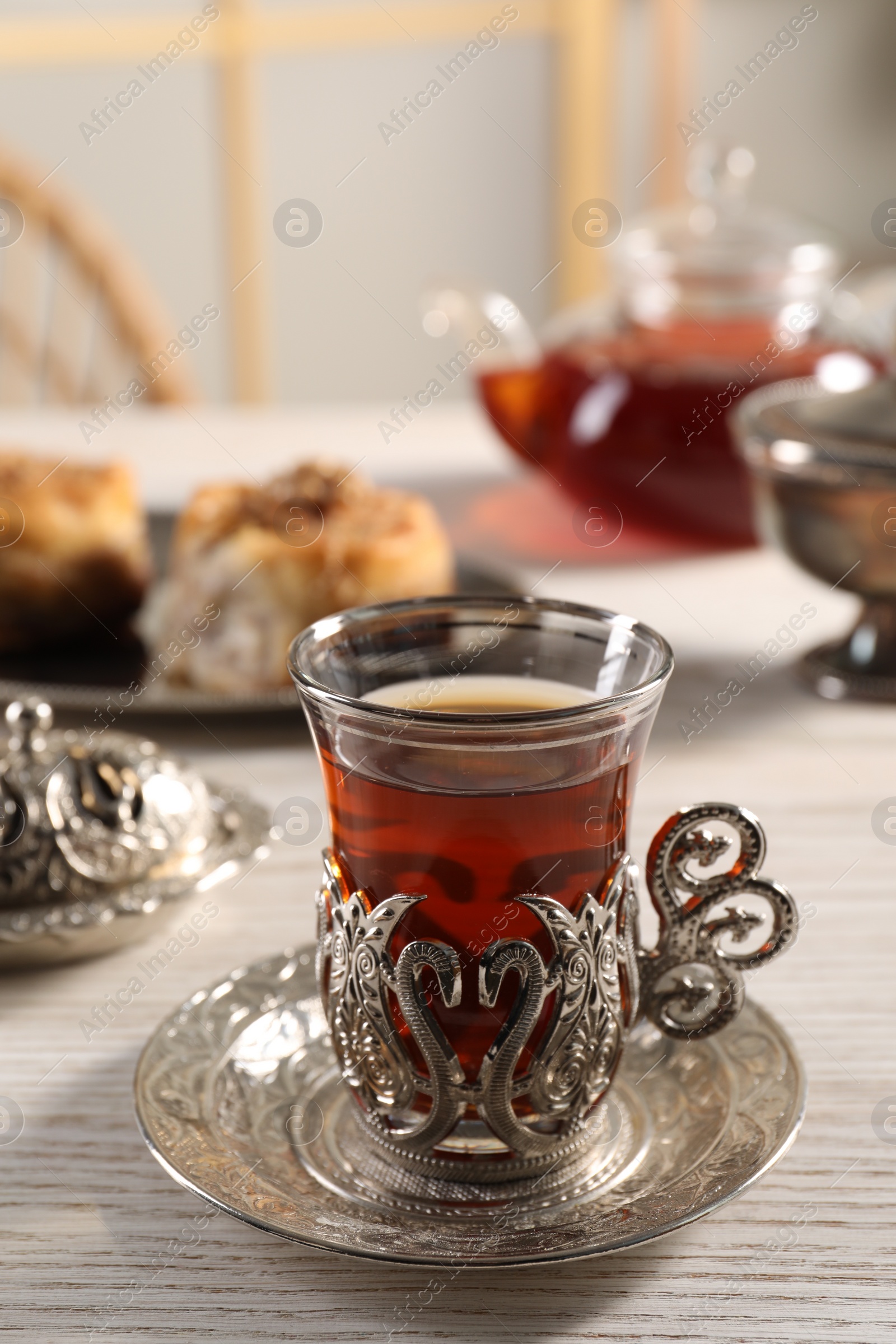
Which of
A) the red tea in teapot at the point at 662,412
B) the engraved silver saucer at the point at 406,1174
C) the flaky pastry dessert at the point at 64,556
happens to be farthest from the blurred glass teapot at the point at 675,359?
the engraved silver saucer at the point at 406,1174

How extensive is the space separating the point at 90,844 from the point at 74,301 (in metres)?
1.82

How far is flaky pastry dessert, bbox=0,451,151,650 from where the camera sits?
3.55 feet

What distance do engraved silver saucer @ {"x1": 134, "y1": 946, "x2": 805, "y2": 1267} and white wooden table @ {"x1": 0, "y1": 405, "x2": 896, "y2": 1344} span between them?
2 cm

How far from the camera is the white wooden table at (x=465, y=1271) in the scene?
437 mm

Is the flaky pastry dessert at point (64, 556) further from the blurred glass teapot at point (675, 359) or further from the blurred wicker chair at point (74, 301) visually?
the blurred wicker chair at point (74, 301)

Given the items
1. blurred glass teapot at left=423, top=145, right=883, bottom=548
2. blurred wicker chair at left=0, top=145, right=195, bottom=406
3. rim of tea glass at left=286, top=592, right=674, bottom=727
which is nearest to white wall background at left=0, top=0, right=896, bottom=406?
blurred wicker chair at left=0, top=145, right=195, bottom=406

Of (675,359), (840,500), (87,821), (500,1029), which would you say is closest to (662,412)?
(675,359)

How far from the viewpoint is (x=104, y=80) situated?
3559 mm

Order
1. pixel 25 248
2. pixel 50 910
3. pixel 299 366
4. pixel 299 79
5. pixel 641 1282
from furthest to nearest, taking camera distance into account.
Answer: pixel 299 366
pixel 299 79
pixel 25 248
pixel 50 910
pixel 641 1282

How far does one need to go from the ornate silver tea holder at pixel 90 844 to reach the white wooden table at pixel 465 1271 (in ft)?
0.07

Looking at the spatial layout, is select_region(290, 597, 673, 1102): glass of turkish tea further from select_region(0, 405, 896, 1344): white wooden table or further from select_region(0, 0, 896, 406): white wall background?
select_region(0, 0, 896, 406): white wall background

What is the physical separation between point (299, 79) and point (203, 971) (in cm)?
326

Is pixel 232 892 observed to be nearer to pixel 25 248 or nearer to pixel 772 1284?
pixel 772 1284

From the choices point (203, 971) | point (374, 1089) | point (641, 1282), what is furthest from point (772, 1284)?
point (203, 971)
